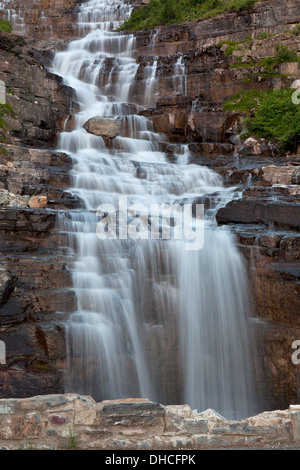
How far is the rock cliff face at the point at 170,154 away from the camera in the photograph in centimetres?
688

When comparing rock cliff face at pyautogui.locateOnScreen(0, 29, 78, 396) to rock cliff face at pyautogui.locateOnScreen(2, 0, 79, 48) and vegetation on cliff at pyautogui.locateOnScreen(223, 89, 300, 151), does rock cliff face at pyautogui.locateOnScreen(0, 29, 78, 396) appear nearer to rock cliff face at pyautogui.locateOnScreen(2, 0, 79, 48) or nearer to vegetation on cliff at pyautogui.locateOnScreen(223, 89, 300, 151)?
vegetation on cliff at pyautogui.locateOnScreen(223, 89, 300, 151)

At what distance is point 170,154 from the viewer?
639 inches

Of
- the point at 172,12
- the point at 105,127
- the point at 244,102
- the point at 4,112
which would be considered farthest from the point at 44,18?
the point at 105,127

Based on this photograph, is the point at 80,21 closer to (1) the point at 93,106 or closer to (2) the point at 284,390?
(1) the point at 93,106

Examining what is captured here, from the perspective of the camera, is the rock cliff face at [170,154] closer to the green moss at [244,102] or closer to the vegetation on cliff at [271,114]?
the green moss at [244,102]

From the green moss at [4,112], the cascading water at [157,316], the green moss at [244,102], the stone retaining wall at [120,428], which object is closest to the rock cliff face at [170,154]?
the green moss at [4,112]

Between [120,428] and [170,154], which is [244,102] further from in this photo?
[120,428]

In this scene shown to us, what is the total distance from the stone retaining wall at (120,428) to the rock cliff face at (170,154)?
5.08ft

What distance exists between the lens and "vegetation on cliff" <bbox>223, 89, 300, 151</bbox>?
1584cm

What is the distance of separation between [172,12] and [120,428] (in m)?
27.2

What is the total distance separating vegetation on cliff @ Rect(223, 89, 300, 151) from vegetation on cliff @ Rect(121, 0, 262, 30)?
796cm

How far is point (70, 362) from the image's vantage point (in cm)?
637

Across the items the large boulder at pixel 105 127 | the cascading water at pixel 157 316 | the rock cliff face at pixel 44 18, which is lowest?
the cascading water at pixel 157 316

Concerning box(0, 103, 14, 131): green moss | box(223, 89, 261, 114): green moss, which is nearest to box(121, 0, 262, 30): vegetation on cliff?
box(223, 89, 261, 114): green moss
